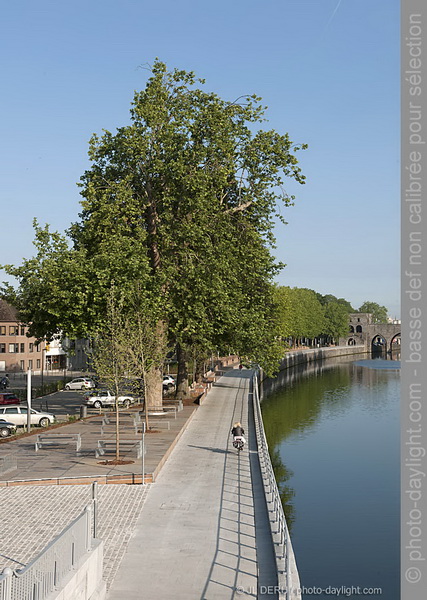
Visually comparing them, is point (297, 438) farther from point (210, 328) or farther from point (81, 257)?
point (81, 257)

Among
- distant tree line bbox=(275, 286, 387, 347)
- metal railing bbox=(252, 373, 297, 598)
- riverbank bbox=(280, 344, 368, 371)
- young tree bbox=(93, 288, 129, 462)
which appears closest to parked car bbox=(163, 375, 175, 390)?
distant tree line bbox=(275, 286, 387, 347)

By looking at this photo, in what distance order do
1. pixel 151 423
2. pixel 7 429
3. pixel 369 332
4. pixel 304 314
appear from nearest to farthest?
pixel 7 429, pixel 151 423, pixel 304 314, pixel 369 332

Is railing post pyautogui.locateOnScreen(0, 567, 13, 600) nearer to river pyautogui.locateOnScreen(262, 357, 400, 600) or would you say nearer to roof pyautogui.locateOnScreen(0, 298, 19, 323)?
river pyautogui.locateOnScreen(262, 357, 400, 600)

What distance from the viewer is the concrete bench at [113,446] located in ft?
87.3

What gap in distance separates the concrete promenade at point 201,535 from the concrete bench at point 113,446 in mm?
1294

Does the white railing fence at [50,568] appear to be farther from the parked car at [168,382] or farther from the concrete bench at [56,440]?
the parked car at [168,382]

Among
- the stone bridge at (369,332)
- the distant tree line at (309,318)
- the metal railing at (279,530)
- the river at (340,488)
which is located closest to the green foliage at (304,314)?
the distant tree line at (309,318)

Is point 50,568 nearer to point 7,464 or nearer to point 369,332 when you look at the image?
point 7,464

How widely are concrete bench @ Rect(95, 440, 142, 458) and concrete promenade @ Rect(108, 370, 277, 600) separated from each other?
129 centimetres

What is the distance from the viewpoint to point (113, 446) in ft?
92.5

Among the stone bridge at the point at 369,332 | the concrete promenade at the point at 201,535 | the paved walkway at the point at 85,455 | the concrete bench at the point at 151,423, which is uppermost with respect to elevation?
the stone bridge at the point at 369,332

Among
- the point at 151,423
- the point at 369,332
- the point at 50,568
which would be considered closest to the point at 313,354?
the point at 369,332

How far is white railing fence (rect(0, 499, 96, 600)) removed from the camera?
9.46m

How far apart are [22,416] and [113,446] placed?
12131 millimetres
